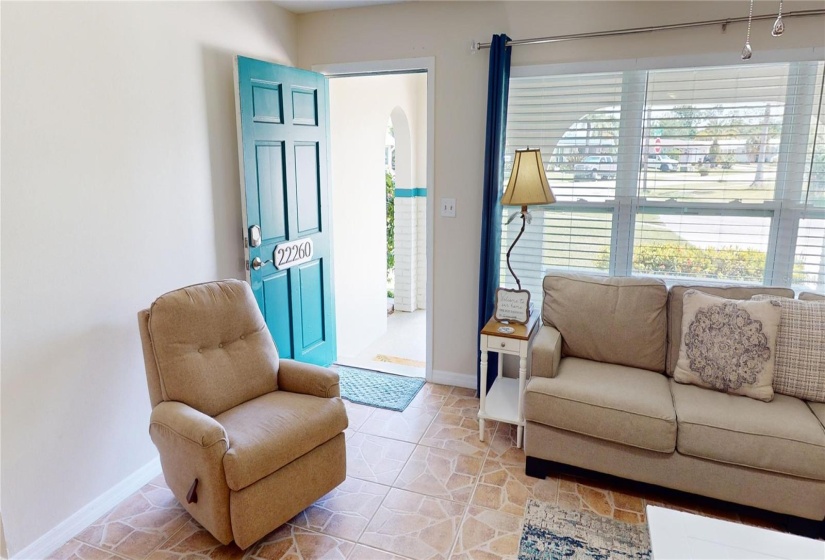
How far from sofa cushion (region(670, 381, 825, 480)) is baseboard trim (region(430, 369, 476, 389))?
144 cm

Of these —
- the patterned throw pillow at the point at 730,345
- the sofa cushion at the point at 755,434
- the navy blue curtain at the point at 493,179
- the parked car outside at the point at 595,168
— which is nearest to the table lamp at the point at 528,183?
the navy blue curtain at the point at 493,179

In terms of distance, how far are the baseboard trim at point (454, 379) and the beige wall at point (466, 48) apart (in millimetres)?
31

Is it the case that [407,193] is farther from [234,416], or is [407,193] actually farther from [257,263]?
[234,416]

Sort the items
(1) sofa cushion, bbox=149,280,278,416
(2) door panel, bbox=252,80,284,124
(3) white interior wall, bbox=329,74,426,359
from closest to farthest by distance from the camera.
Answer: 1. (1) sofa cushion, bbox=149,280,278,416
2. (2) door panel, bbox=252,80,284,124
3. (3) white interior wall, bbox=329,74,426,359

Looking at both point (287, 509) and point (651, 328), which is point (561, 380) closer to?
point (651, 328)

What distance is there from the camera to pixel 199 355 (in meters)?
2.23

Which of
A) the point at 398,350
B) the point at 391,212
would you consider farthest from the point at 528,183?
the point at 391,212

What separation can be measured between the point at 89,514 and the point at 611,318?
262 centimetres

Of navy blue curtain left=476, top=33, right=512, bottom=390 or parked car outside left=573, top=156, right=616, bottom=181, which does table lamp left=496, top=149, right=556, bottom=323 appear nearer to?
navy blue curtain left=476, top=33, right=512, bottom=390

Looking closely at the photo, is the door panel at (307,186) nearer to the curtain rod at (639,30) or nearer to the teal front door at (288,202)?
the teal front door at (288,202)

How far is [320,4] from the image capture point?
10.8 feet

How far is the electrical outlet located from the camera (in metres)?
3.33


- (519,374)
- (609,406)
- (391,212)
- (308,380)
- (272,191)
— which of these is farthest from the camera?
(391,212)

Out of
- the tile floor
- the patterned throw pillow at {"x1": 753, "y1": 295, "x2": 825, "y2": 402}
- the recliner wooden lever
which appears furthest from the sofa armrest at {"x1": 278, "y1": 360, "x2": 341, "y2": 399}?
the patterned throw pillow at {"x1": 753, "y1": 295, "x2": 825, "y2": 402}
